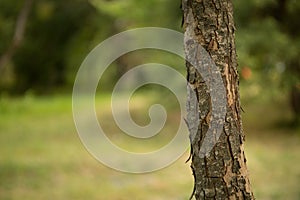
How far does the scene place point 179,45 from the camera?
11914 mm

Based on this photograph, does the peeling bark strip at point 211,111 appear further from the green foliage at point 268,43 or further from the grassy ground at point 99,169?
the green foliage at point 268,43

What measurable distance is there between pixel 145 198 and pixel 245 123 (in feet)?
26.2

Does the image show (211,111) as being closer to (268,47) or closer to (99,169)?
(99,169)


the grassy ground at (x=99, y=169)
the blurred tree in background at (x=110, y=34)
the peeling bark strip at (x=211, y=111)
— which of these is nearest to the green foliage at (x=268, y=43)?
the blurred tree in background at (x=110, y=34)

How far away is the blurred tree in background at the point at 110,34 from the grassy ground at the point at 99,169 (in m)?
1.28

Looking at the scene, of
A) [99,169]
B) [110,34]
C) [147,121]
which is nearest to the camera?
[99,169]

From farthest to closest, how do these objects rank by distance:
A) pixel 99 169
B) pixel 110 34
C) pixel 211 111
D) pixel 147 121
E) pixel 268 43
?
pixel 110 34, pixel 147 121, pixel 268 43, pixel 99 169, pixel 211 111

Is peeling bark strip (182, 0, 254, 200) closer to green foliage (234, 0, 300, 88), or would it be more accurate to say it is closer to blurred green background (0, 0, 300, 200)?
blurred green background (0, 0, 300, 200)

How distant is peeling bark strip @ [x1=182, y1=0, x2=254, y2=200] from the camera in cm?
373

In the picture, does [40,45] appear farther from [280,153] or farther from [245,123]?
[280,153]

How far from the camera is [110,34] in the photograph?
83.6ft

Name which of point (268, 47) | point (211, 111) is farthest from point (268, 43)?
point (211, 111)

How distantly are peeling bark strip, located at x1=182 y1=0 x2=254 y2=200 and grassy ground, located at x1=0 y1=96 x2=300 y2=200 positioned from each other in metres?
4.02

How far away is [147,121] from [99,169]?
20.6 feet
